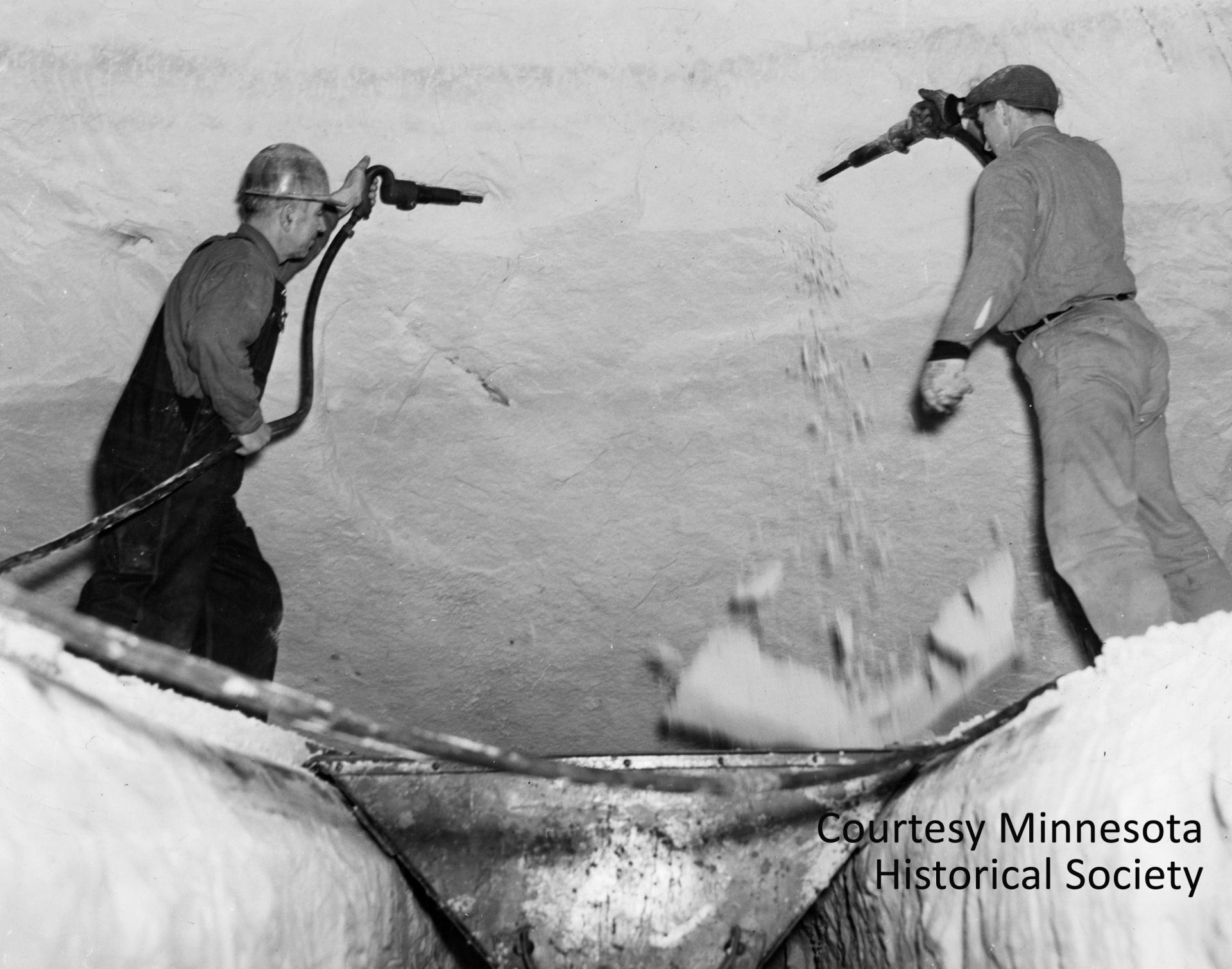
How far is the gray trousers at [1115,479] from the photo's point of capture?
1688mm

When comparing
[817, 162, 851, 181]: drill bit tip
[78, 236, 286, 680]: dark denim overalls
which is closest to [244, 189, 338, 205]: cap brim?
[78, 236, 286, 680]: dark denim overalls

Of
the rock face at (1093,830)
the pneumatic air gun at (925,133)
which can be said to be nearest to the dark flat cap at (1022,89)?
the pneumatic air gun at (925,133)

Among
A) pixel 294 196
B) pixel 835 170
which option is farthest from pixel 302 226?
pixel 835 170

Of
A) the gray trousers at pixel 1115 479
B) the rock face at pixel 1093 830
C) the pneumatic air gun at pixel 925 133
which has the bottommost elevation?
the rock face at pixel 1093 830

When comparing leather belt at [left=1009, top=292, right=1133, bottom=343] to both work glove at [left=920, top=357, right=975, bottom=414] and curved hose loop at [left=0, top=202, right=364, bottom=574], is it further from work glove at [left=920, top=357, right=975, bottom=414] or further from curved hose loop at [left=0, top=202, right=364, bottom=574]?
curved hose loop at [left=0, top=202, right=364, bottom=574]

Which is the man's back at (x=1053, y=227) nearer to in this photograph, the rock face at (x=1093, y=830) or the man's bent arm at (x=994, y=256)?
the man's bent arm at (x=994, y=256)

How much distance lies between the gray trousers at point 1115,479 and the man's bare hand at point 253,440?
1.30 metres

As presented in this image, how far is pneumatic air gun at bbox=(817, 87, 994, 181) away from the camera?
2352 mm

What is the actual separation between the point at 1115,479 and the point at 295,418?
1.58 metres

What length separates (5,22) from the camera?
2.50m

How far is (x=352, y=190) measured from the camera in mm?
2412

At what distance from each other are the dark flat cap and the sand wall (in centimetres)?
33

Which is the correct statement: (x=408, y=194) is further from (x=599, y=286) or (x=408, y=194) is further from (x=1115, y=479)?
(x=1115, y=479)

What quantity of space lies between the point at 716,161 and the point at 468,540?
991 millimetres
